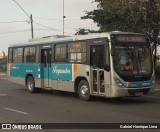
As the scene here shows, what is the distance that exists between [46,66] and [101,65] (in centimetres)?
500

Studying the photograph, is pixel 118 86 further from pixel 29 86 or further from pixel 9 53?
pixel 9 53

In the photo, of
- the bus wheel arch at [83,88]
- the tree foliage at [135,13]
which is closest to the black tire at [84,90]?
the bus wheel arch at [83,88]

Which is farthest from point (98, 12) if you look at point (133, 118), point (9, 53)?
point (133, 118)

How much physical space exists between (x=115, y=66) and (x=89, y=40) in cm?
209

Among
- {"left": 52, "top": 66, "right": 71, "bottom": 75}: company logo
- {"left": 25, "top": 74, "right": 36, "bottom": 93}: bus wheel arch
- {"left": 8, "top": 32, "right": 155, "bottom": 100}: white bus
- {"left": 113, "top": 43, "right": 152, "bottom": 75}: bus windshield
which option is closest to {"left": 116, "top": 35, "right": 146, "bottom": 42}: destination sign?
{"left": 8, "top": 32, "right": 155, "bottom": 100}: white bus

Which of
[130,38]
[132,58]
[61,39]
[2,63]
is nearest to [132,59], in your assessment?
[132,58]

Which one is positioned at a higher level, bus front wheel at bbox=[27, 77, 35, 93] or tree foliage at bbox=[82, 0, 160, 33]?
tree foliage at bbox=[82, 0, 160, 33]

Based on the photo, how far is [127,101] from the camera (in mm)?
17719

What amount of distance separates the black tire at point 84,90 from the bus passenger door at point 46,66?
2.99 meters

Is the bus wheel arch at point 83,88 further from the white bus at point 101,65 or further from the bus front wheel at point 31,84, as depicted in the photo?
the bus front wheel at point 31,84

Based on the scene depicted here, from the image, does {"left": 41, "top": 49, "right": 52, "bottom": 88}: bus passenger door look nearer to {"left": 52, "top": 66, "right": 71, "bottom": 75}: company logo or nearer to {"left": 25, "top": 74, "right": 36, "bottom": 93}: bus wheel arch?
{"left": 52, "top": 66, "right": 71, "bottom": 75}: company logo

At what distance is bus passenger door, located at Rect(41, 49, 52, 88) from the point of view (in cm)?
2078

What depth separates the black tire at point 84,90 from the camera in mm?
17672

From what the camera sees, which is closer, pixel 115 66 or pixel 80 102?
pixel 115 66
